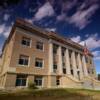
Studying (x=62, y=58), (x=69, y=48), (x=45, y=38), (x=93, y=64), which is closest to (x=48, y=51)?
(x=45, y=38)

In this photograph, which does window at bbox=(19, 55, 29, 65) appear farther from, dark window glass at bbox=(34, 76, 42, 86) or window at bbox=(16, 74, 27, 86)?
dark window glass at bbox=(34, 76, 42, 86)

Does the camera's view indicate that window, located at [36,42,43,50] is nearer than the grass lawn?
No

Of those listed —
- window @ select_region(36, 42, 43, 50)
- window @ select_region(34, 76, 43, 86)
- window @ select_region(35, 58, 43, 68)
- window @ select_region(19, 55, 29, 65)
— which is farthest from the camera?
window @ select_region(36, 42, 43, 50)

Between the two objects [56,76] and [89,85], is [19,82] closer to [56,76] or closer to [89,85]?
[56,76]

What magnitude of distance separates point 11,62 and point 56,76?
12.1 metres

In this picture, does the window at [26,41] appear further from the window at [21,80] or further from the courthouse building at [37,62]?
the window at [21,80]

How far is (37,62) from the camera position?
1031 inches

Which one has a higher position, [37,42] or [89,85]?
[37,42]

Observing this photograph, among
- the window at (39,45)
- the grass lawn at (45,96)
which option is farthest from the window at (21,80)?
the window at (39,45)

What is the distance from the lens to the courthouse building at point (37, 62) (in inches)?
881

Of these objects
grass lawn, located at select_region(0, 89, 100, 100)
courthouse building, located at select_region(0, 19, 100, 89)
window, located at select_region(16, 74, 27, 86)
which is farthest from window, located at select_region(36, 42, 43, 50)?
grass lawn, located at select_region(0, 89, 100, 100)

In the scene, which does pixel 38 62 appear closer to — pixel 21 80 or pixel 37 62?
pixel 37 62

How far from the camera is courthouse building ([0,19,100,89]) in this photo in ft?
73.4

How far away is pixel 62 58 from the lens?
107 feet
